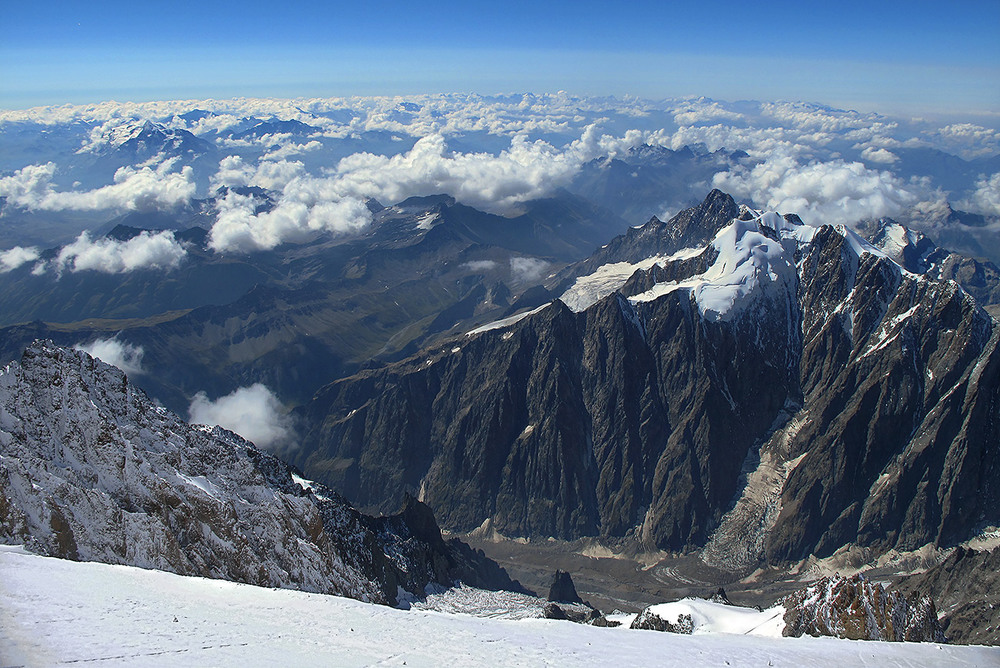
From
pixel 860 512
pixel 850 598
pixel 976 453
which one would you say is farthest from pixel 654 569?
pixel 850 598

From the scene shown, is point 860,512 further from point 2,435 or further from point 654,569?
point 2,435

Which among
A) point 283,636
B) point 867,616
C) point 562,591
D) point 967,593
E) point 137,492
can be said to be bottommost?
point 562,591

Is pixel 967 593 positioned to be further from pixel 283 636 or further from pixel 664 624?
pixel 283 636

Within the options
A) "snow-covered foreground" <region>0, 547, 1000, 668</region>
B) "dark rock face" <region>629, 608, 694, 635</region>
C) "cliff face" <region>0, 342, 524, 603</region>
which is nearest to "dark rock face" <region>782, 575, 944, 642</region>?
"snow-covered foreground" <region>0, 547, 1000, 668</region>

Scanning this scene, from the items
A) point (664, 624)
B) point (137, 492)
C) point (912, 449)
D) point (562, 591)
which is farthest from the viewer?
point (912, 449)

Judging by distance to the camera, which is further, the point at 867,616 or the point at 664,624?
the point at 664,624

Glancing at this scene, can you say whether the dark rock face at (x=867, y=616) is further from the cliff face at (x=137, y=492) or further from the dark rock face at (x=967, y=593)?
the cliff face at (x=137, y=492)

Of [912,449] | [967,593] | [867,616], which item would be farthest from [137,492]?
[912,449]

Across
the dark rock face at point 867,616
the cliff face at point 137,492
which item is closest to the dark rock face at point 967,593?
the dark rock face at point 867,616

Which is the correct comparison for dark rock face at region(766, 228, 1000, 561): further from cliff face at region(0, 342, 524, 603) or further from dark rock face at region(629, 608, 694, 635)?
cliff face at region(0, 342, 524, 603)
